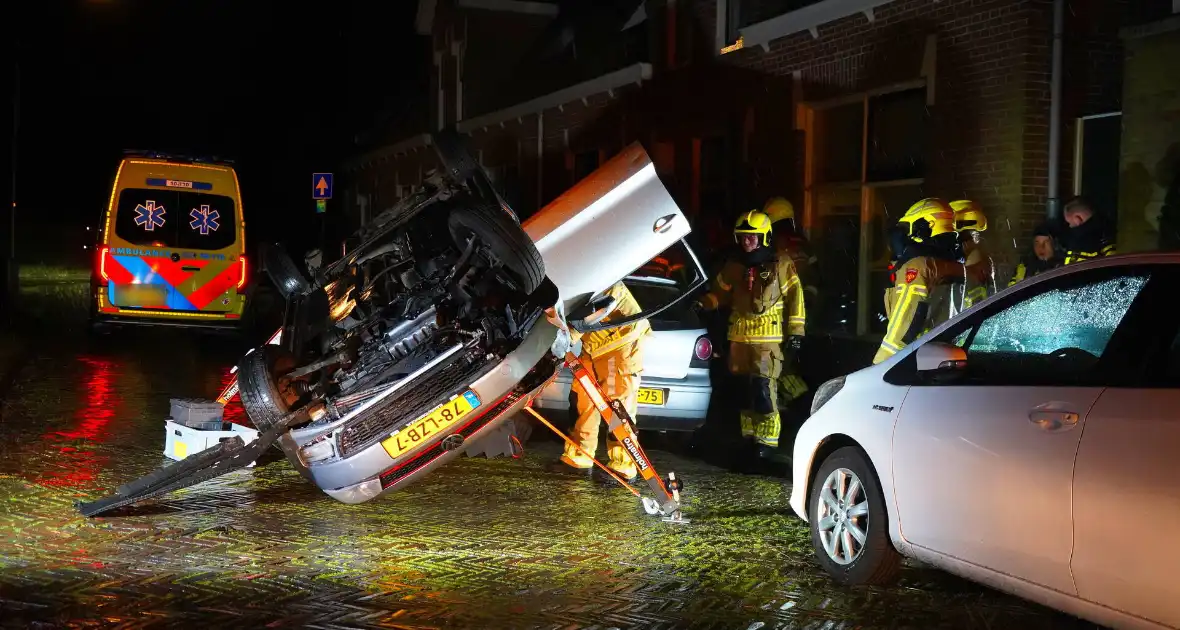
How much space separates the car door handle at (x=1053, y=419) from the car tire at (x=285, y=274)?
148 inches

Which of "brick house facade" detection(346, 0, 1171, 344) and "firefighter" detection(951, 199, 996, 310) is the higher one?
"brick house facade" detection(346, 0, 1171, 344)

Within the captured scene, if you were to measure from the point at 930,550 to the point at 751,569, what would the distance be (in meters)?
1.09

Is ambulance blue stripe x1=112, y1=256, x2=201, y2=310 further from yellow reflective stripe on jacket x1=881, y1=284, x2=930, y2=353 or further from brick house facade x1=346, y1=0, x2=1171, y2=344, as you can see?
yellow reflective stripe on jacket x1=881, y1=284, x2=930, y2=353

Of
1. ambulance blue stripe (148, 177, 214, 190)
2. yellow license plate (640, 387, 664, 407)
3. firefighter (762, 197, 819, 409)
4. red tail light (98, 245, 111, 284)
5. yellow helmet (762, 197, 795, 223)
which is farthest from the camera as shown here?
ambulance blue stripe (148, 177, 214, 190)

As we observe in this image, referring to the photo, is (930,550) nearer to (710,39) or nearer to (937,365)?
(937,365)

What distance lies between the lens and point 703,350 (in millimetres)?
9805

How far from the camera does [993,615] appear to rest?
561cm

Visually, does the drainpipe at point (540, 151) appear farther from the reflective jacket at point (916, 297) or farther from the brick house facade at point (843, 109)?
the reflective jacket at point (916, 297)

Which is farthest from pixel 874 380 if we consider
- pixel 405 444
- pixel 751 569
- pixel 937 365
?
pixel 405 444

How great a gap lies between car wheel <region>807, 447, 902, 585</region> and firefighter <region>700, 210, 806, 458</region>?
336cm

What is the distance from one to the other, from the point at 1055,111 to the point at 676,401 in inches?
195

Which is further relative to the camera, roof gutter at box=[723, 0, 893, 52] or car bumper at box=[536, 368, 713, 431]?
roof gutter at box=[723, 0, 893, 52]

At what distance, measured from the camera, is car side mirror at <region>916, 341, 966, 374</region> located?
5.41 metres

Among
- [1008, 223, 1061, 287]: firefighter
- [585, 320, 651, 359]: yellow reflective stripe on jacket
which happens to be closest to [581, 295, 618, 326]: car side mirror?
[585, 320, 651, 359]: yellow reflective stripe on jacket
